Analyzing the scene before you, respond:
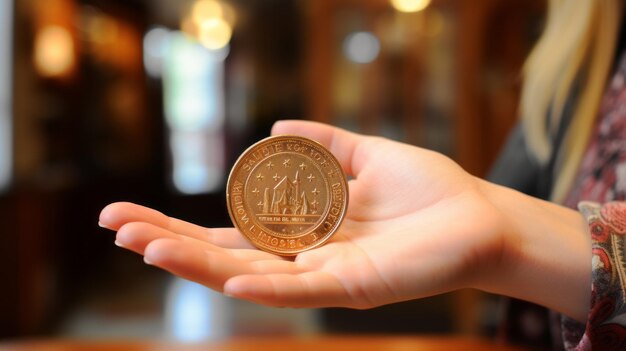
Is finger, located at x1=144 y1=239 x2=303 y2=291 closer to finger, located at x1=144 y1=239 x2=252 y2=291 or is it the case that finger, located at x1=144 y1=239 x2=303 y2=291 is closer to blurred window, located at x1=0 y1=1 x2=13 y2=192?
finger, located at x1=144 y1=239 x2=252 y2=291

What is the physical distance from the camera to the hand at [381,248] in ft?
Result: 3.09

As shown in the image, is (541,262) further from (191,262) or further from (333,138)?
(191,262)

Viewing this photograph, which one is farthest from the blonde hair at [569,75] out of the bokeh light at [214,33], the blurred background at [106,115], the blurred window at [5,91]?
the bokeh light at [214,33]

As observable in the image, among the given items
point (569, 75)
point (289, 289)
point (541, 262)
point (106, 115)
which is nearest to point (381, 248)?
point (289, 289)

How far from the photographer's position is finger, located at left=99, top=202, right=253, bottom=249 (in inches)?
41.3

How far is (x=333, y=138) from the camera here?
52.7 inches

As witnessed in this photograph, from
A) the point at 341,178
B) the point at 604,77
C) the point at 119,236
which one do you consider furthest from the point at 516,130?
the point at 119,236

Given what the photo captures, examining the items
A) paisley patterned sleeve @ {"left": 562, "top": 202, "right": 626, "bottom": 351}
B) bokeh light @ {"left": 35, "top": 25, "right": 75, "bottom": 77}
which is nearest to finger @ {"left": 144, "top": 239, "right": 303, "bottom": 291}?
paisley patterned sleeve @ {"left": 562, "top": 202, "right": 626, "bottom": 351}

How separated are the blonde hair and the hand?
2.09 ft

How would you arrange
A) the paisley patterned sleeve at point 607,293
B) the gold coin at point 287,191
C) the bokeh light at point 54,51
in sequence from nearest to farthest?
the paisley patterned sleeve at point 607,293, the gold coin at point 287,191, the bokeh light at point 54,51

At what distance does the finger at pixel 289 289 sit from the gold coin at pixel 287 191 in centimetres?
28

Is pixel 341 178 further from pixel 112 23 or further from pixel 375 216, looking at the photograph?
pixel 112 23

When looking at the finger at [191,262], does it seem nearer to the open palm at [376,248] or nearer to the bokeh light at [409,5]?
the open palm at [376,248]

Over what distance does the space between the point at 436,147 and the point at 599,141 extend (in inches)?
149
